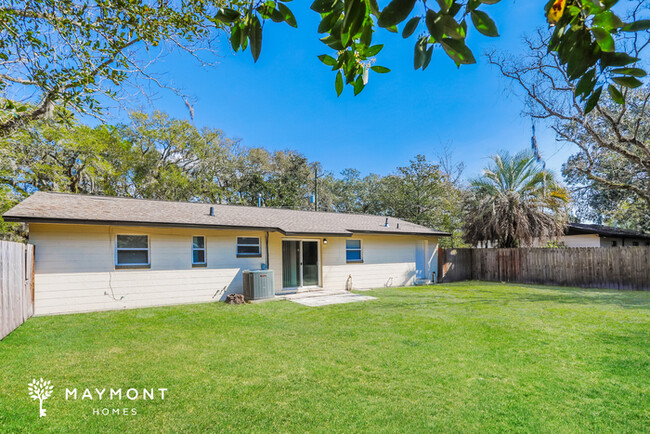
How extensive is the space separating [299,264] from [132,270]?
541cm

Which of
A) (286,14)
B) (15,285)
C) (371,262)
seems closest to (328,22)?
(286,14)

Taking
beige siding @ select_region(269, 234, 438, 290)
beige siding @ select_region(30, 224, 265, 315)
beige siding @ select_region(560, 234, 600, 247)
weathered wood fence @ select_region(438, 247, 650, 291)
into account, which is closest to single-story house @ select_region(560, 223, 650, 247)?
beige siding @ select_region(560, 234, 600, 247)

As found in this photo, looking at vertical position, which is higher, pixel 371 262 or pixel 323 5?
pixel 323 5

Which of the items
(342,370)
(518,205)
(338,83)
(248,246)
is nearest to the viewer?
(338,83)

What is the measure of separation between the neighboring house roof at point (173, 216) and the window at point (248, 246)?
58cm

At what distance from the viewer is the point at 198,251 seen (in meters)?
10.1

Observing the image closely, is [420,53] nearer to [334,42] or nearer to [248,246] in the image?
[334,42]

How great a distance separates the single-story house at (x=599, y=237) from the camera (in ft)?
57.0

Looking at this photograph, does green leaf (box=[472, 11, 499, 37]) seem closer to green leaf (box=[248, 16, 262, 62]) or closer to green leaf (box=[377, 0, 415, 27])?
green leaf (box=[377, 0, 415, 27])

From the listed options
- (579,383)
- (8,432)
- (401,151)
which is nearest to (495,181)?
(401,151)

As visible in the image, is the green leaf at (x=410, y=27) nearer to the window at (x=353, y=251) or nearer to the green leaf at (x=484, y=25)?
the green leaf at (x=484, y=25)

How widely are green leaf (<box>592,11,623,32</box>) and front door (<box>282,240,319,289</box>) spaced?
11.2m

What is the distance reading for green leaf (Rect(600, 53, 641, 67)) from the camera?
106 centimetres

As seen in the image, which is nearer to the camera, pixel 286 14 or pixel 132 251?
pixel 286 14
